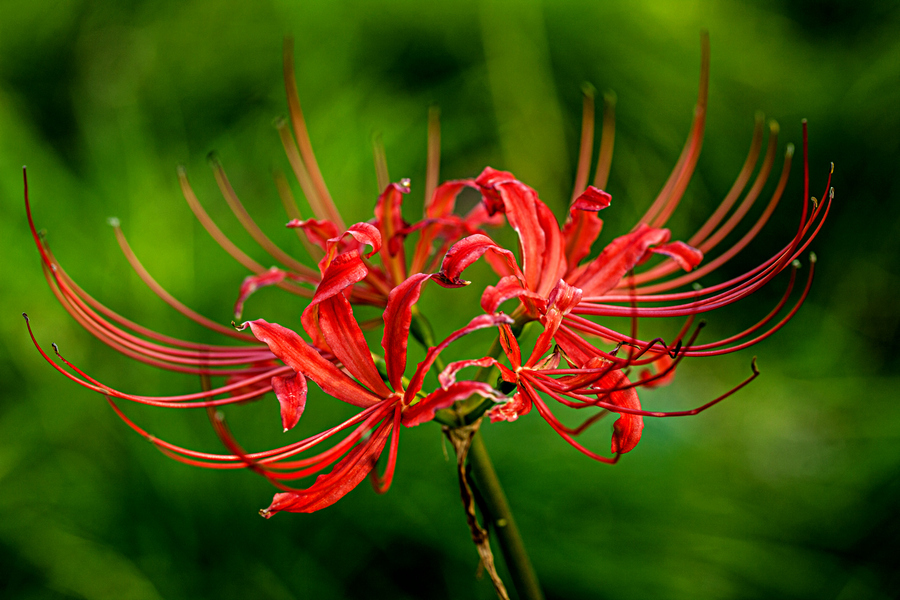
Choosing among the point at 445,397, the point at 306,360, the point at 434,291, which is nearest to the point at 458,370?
the point at 445,397

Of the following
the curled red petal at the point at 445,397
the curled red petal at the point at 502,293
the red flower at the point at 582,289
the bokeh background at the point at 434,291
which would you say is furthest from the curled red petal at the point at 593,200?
the bokeh background at the point at 434,291

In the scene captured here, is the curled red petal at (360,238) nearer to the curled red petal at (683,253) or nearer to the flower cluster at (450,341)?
the flower cluster at (450,341)

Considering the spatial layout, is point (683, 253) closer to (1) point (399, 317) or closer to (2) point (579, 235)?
(2) point (579, 235)

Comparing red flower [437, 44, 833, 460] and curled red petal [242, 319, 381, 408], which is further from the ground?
red flower [437, 44, 833, 460]

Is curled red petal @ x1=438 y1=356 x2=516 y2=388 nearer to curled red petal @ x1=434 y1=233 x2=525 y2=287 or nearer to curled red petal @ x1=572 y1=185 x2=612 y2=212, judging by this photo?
curled red petal @ x1=434 y1=233 x2=525 y2=287

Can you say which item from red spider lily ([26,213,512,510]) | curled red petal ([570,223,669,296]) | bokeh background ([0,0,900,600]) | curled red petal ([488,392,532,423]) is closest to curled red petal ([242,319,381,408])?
red spider lily ([26,213,512,510])

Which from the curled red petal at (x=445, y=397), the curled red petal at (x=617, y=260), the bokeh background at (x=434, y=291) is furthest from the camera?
the bokeh background at (x=434, y=291)
